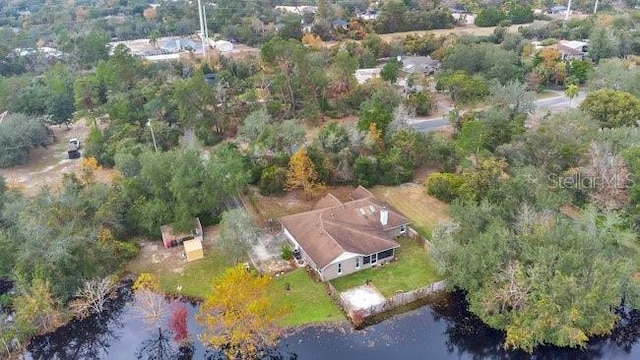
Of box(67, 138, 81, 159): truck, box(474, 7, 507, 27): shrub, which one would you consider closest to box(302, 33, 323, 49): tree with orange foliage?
box(67, 138, 81, 159): truck

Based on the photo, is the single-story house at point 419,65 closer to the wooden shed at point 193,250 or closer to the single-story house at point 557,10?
the wooden shed at point 193,250

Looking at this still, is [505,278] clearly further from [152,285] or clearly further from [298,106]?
[298,106]

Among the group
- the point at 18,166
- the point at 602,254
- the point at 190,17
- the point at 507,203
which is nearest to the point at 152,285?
the point at 507,203

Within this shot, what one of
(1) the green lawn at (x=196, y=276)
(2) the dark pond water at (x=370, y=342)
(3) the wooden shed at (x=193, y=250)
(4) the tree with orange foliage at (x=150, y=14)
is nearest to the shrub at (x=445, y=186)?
(2) the dark pond water at (x=370, y=342)

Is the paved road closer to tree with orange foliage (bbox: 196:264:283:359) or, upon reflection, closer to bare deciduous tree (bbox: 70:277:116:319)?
tree with orange foliage (bbox: 196:264:283:359)

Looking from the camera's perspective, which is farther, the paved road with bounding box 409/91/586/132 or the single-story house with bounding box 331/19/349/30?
the single-story house with bounding box 331/19/349/30

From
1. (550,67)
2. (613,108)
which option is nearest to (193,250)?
(613,108)
